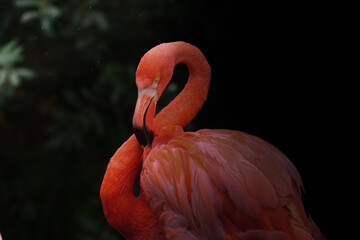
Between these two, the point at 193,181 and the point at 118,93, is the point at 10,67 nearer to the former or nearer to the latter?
the point at 118,93

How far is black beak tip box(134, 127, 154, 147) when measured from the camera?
79cm

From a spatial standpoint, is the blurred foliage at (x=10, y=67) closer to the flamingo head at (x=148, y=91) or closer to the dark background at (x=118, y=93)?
the dark background at (x=118, y=93)

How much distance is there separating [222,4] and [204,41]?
0.43 ft

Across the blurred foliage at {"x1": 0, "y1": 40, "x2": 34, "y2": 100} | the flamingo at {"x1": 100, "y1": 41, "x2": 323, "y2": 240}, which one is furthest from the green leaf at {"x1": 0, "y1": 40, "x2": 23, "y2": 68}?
the flamingo at {"x1": 100, "y1": 41, "x2": 323, "y2": 240}

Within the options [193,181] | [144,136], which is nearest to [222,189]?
[193,181]

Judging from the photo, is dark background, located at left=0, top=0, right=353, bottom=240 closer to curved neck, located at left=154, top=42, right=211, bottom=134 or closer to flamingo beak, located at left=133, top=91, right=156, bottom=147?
curved neck, located at left=154, top=42, right=211, bottom=134

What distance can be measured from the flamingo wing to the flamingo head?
0.06m

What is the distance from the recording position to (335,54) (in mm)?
986

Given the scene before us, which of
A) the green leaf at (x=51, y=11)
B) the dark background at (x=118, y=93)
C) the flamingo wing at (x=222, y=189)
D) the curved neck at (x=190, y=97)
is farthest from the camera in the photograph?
the green leaf at (x=51, y=11)

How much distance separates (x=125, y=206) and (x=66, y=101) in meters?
0.81

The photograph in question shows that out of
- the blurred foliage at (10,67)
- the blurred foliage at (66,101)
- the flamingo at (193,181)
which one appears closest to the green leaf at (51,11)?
the blurred foliage at (66,101)

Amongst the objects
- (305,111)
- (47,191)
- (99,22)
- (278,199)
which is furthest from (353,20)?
(47,191)

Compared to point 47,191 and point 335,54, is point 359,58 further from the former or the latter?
point 47,191

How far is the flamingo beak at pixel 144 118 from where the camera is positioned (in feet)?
2.58
